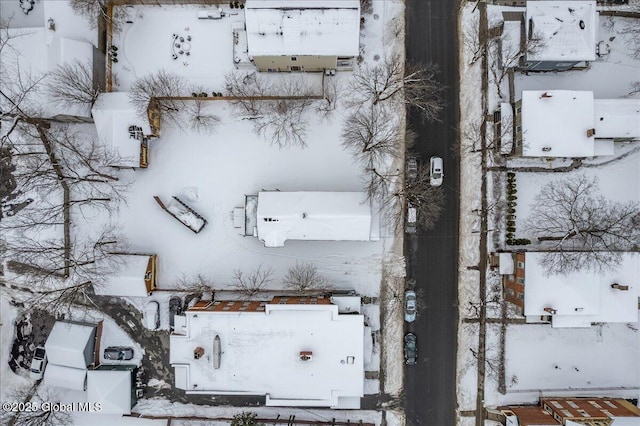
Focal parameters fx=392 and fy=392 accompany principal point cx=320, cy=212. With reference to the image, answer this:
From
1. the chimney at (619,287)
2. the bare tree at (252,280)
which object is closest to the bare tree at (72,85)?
the bare tree at (252,280)

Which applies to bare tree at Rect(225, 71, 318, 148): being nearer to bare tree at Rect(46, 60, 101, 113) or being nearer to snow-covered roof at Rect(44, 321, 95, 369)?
bare tree at Rect(46, 60, 101, 113)

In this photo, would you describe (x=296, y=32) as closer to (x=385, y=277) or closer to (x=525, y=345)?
(x=385, y=277)

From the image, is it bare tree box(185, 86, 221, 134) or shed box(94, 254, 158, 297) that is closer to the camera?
shed box(94, 254, 158, 297)

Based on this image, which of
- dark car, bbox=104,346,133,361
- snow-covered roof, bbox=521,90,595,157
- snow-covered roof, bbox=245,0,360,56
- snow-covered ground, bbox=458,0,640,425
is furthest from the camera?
dark car, bbox=104,346,133,361

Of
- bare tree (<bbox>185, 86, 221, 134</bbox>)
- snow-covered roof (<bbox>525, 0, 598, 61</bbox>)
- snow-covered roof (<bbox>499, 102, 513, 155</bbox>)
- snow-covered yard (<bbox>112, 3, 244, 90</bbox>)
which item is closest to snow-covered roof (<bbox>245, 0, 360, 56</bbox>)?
snow-covered yard (<bbox>112, 3, 244, 90</bbox>)

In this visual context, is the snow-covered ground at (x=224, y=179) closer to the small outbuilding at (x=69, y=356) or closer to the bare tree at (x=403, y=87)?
the bare tree at (x=403, y=87)

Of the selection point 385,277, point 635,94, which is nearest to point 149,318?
point 385,277
